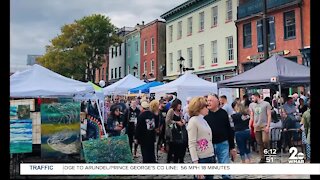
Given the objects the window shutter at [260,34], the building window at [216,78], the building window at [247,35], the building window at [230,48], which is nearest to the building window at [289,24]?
the window shutter at [260,34]

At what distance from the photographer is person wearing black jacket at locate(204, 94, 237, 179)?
4148mm

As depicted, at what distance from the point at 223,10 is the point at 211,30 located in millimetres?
391

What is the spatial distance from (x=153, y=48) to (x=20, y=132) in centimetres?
218

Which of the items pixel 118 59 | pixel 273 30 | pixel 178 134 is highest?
pixel 273 30

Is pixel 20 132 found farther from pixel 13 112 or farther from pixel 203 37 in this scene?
pixel 203 37

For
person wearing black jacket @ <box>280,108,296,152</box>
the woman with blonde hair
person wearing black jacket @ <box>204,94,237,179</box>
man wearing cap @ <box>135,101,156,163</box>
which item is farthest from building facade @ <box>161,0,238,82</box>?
the woman with blonde hair

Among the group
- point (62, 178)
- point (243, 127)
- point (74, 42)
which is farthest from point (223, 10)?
point (62, 178)

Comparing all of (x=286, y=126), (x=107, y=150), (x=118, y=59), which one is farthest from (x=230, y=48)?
(x=107, y=150)

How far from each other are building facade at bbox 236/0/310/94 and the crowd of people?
56 cm

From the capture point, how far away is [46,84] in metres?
5.55

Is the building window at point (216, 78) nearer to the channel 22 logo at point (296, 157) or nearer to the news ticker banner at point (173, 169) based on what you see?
the channel 22 logo at point (296, 157)

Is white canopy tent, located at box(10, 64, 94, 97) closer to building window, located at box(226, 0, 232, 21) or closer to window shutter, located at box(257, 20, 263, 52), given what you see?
building window, located at box(226, 0, 232, 21)

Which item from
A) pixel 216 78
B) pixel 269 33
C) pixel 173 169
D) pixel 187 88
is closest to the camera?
pixel 173 169
